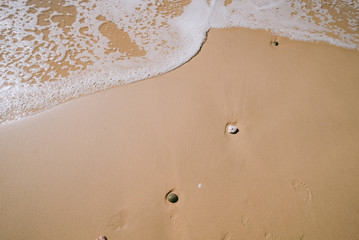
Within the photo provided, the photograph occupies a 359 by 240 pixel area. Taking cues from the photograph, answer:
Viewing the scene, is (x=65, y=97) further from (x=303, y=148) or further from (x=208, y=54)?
(x=303, y=148)

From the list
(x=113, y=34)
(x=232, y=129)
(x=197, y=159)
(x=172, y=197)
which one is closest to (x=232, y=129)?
(x=232, y=129)

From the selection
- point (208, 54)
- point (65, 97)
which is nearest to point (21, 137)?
point (65, 97)

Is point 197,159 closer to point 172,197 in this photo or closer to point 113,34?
point 172,197

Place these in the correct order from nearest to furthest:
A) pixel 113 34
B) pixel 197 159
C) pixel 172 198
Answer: pixel 172 198, pixel 197 159, pixel 113 34

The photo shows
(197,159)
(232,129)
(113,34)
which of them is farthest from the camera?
(113,34)

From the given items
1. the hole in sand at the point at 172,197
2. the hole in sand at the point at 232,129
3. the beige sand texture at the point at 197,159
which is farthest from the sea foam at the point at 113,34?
the hole in sand at the point at 172,197

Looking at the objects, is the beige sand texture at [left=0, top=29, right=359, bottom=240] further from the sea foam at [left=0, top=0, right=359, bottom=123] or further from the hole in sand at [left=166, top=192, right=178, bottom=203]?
the sea foam at [left=0, top=0, right=359, bottom=123]
